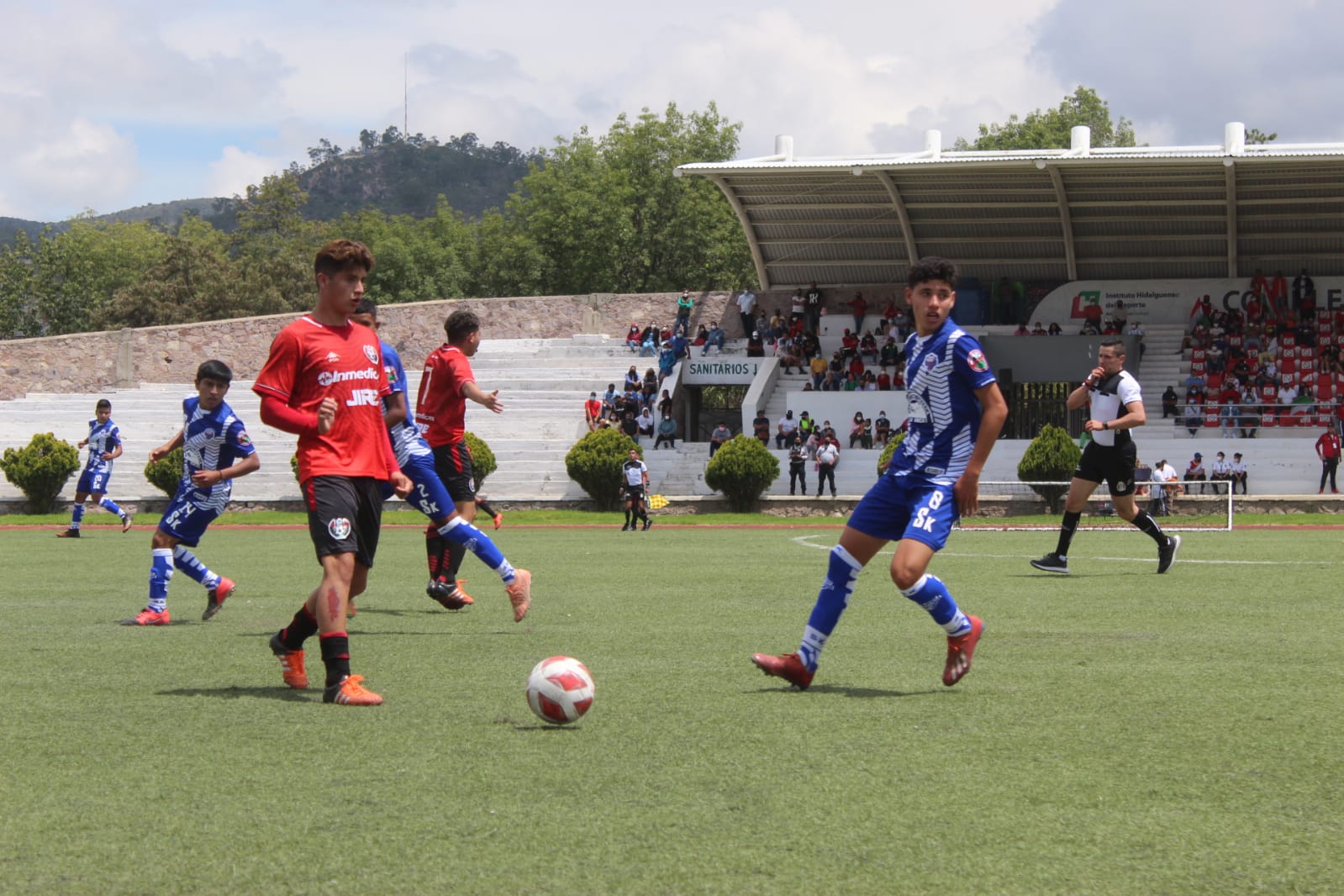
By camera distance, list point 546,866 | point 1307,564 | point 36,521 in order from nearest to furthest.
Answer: point 546,866 → point 1307,564 → point 36,521

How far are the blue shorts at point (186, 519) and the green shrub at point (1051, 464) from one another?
21837mm

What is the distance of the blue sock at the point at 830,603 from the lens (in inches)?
260

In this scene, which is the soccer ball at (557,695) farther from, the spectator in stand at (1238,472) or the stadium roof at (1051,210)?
the stadium roof at (1051,210)

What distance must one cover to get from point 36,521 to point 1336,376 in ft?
102

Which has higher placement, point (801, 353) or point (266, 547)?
point (801, 353)

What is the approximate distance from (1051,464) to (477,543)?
73.0 feet

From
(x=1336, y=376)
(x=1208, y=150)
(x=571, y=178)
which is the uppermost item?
(x=571, y=178)

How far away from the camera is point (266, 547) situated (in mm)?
19609

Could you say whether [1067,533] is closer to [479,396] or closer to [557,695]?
[479,396]

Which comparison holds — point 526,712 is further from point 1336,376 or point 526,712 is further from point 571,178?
point 571,178

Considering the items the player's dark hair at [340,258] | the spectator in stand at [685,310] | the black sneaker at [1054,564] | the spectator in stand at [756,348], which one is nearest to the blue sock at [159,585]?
the player's dark hair at [340,258]

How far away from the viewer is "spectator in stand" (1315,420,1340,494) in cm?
3169

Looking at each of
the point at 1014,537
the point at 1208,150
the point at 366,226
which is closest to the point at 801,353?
the point at 1208,150

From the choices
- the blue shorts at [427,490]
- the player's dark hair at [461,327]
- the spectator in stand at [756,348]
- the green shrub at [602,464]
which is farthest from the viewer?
the spectator in stand at [756,348]
